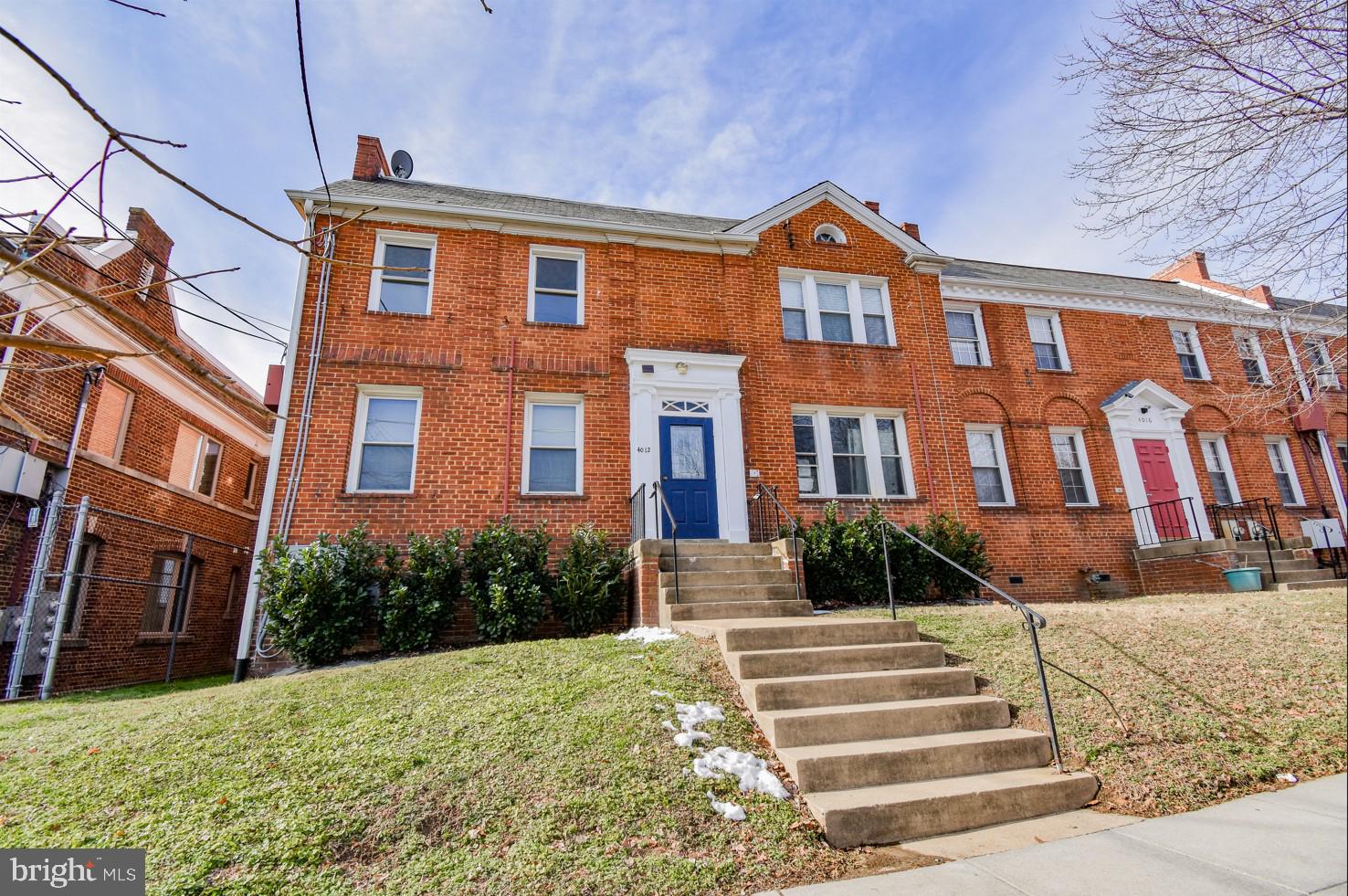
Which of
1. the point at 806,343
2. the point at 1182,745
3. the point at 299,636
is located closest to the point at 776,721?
the point at 1182,745

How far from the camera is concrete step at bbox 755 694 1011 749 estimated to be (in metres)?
4.25

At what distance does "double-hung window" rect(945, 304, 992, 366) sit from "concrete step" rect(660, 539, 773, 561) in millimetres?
6557

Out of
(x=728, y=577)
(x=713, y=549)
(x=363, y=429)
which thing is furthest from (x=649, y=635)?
(x=363, y=429)

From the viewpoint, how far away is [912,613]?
25.4 ft

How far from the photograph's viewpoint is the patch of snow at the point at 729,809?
3441 millimetres

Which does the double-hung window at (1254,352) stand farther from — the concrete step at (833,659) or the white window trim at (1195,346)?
the white window trim at (1195,346)

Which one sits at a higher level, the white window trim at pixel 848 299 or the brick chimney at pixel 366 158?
the brick chimney at pixel 366 158

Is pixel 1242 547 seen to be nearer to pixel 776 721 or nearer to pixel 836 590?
pixel 836 590

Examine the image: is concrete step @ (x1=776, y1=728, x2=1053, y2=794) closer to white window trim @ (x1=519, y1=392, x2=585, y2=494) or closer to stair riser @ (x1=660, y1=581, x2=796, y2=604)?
stair riser @ (x1=660, y1=581, x2=796, y2=604)

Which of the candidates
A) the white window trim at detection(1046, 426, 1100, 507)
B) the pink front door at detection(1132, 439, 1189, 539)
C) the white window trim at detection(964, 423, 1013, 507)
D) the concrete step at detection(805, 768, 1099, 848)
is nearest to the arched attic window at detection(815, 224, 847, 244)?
the white window trim at detection(964, 423, 1013, 507)

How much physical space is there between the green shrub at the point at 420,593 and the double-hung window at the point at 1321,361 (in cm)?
814

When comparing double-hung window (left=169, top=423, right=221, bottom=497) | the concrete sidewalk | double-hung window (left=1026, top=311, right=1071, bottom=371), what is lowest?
the concrete sidewalk

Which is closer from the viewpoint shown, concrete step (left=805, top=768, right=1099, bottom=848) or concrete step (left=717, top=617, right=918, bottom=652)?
concrete step (left=805, top=768, right=1099, bottom=848)

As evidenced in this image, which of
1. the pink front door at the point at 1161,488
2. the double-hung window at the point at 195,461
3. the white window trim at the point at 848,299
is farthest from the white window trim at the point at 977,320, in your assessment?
the double-hung window at the point at 195,461
